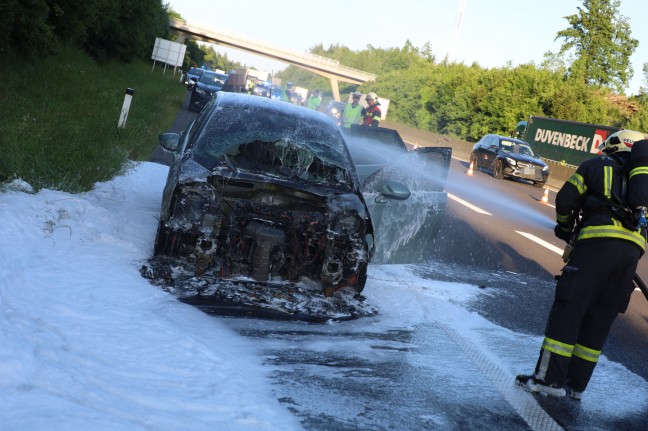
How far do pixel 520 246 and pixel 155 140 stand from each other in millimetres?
8048

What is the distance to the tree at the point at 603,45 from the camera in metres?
64.1

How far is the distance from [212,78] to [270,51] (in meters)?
63.6

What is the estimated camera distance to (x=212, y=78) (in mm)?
33562

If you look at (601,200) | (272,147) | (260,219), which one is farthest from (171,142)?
(601,200)

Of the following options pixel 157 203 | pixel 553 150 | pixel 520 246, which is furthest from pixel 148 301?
pixel 553 150

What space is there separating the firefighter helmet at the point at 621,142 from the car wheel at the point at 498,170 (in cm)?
2286

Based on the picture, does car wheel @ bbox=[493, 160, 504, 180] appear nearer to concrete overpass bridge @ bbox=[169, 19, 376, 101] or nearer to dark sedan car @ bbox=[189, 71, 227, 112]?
dark sedan car @ bbox=[189, 71, 227, 112]

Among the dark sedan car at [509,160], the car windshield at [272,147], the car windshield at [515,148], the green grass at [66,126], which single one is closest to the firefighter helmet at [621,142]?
the car windshield at [272,147]

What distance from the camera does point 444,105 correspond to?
62094 millimetres

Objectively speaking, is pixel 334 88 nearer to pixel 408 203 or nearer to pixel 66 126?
pixel 66 126

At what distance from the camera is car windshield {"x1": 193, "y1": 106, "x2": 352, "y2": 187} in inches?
276

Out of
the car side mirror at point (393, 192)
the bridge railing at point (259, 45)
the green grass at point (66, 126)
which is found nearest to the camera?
the car side mirror at point (393, 192)

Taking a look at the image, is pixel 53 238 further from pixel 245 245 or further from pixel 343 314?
pixel 343 314

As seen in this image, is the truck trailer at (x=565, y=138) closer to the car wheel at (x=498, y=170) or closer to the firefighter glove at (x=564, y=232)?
the car wheel at (x=498, y=170)
